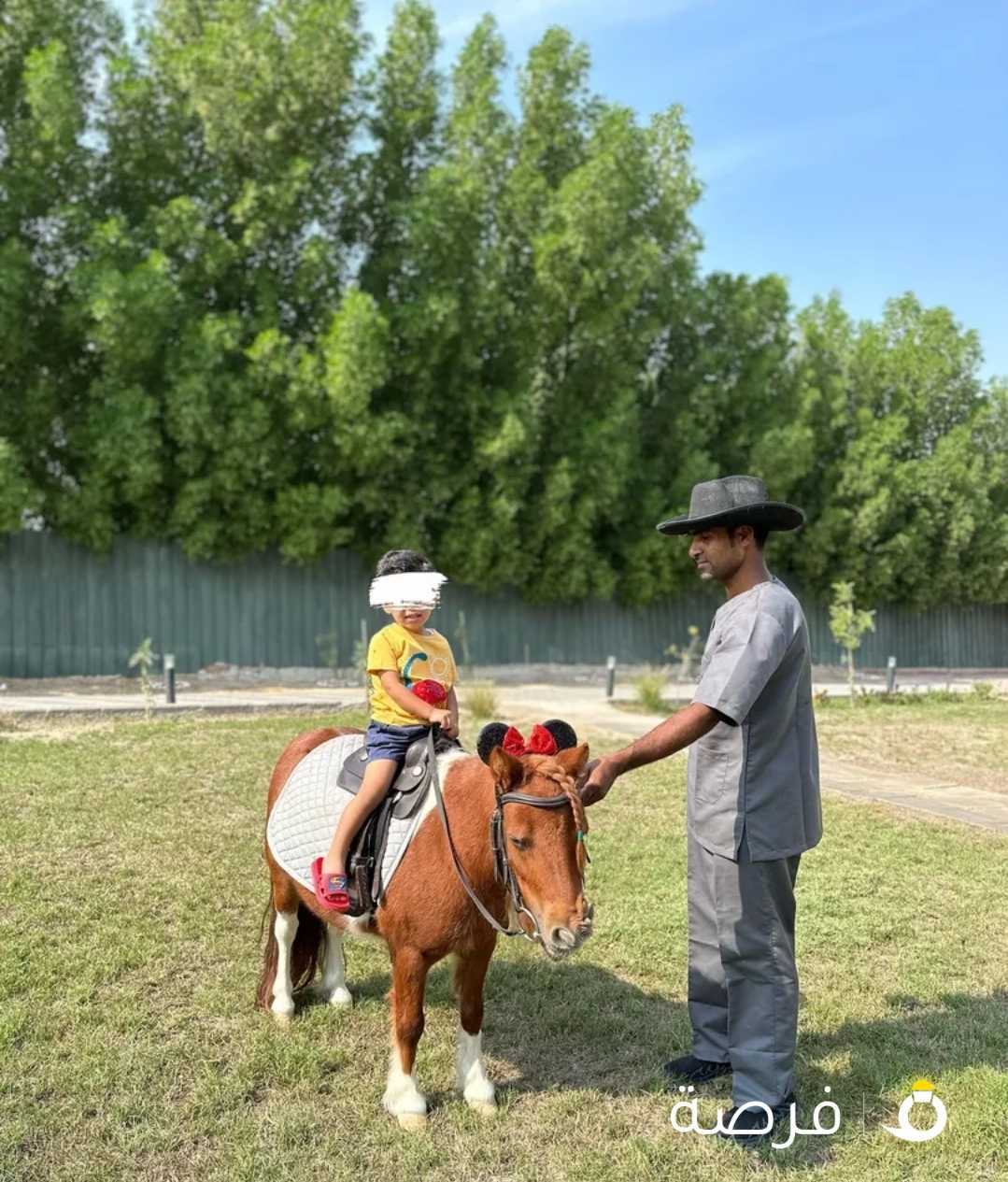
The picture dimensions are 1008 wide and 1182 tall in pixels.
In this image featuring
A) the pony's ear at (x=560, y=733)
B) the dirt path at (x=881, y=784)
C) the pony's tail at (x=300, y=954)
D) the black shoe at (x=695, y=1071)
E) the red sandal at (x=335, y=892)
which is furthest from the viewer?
the dirt path at (x=881, y=784)

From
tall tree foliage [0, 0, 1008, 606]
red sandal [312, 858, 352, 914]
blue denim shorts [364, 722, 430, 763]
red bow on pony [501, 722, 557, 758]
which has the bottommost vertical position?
red sandal [312, 858, 352, 914]

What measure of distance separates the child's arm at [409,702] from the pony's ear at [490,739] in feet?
1.55

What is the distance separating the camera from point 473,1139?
3.49 meters

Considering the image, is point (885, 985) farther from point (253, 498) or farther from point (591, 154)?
point (591, 154)

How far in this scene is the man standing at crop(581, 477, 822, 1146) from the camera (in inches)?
138

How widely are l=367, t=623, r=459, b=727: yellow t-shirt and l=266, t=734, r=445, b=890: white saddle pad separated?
0.83 ft

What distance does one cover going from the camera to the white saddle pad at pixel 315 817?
3.74m

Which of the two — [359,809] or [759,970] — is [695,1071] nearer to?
[759,970]

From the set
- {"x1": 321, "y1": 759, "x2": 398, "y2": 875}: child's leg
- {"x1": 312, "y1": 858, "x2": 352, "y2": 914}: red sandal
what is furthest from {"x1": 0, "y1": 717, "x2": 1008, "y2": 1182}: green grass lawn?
{"x1": 321, "y1": 759, "x2": 398, "y2": 875}: child's leg

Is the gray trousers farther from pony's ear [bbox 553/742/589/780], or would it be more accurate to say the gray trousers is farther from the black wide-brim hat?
the black wide-brim hat

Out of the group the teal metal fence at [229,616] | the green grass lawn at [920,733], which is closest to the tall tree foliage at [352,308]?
the teal metal fence at [229,616]

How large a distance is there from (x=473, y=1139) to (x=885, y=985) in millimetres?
2375

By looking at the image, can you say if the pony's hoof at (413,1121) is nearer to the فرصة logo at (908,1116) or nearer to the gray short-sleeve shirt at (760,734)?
the gray short-sleeve shirt at (760,734)

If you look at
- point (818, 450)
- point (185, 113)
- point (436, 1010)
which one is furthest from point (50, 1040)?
point (818, 450)
